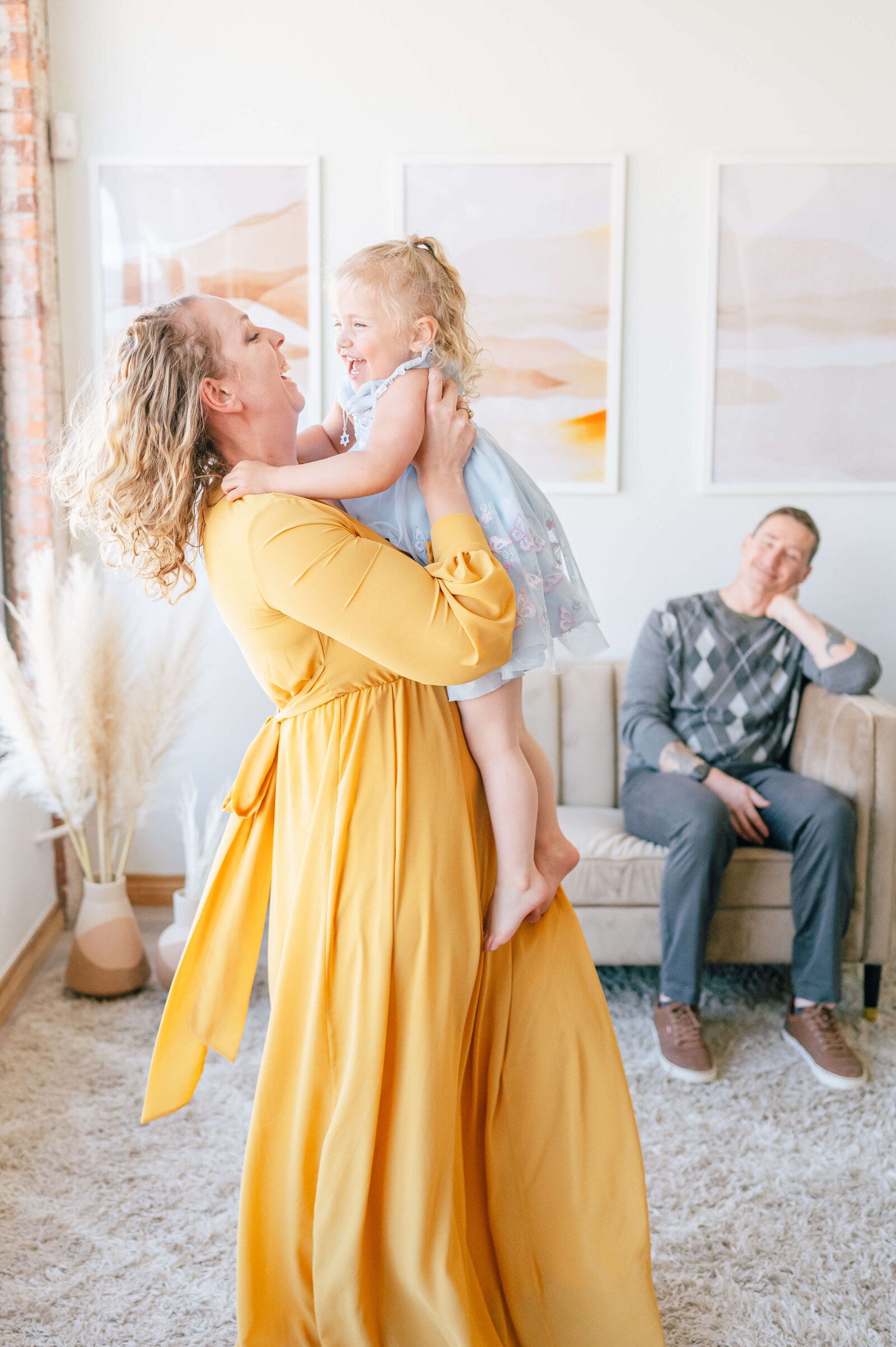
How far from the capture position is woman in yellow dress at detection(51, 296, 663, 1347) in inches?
45.0

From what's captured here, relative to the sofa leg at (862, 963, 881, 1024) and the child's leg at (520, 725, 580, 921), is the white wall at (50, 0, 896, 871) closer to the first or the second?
the sofa leg at (862, 963, 881, 1024)

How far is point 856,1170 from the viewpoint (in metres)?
1.98

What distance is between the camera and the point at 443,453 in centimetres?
121

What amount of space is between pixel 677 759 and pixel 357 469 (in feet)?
5.50

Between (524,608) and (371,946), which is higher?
(524,608)

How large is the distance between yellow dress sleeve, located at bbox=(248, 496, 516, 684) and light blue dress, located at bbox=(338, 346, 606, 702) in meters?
0.10

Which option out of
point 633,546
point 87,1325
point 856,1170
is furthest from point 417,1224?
point 633,546

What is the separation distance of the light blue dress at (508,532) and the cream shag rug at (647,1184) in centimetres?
92

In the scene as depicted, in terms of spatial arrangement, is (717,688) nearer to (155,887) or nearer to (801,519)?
(801,519)

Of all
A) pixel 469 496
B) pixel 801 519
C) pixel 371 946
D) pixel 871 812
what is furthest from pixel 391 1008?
pixel 801 519

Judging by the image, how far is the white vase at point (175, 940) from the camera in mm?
2643

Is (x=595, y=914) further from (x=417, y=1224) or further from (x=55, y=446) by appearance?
(x=55, y=446)

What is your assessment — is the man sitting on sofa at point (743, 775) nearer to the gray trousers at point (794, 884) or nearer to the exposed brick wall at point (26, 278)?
the gray trousers at point (794, 884)

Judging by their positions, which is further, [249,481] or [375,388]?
[375,388]
